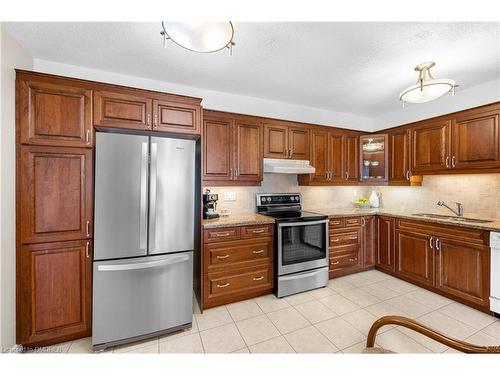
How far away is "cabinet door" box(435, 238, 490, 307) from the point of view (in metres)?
2.22

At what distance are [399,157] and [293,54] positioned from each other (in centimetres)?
247

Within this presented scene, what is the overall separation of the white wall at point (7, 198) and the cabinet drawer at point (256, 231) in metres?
1.90

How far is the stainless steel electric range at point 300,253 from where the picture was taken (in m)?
2.56

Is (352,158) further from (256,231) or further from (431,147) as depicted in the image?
(256,231)

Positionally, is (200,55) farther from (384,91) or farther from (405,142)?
(405,142)

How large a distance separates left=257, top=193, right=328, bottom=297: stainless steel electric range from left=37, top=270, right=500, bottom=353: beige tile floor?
5.4 inches

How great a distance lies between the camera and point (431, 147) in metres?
2.92

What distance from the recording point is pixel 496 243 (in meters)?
2.13

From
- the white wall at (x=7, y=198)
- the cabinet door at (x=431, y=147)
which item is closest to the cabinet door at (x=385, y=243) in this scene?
the cabinet door at (x=431, y=147)

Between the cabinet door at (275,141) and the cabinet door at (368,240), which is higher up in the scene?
the cabinet door at (275,141)

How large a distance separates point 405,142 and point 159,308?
386 centimetres

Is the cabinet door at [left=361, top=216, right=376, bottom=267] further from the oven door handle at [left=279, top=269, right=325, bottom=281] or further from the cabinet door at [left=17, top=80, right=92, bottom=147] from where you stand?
the cabinet door at [left=17, top=80, right=92, bottom=147]

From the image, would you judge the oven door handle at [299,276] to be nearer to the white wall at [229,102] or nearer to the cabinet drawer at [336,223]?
the cabinet drawer at [336,223]

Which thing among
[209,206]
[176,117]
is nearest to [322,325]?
[209,206]
